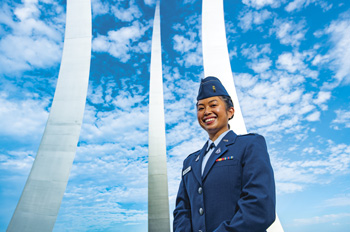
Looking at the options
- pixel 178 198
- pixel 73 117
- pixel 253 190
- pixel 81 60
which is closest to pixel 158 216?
pixel 73 117

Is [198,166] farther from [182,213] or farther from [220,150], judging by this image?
[182,213]

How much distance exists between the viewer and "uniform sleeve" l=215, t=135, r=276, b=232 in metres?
1.37

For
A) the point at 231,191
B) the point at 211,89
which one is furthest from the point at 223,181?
the point at 211,89

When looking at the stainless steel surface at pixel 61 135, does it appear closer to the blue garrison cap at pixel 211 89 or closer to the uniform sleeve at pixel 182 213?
the uniform sleeve at pixel 182 213

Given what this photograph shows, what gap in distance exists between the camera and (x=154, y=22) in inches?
597

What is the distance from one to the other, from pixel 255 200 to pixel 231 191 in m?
0.23

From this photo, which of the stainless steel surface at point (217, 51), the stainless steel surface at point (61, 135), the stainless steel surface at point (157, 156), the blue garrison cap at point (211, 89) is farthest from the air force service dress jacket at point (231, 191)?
the stainless steel surface at point (157, 156)

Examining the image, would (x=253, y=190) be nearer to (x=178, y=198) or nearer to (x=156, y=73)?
(x=178, y=198)

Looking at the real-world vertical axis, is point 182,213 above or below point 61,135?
below

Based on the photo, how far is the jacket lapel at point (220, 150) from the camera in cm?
173

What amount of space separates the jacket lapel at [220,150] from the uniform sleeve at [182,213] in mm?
330

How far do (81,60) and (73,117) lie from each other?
69.1 inches

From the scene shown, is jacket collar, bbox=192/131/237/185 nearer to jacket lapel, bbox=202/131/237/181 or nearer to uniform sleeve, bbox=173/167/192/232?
jacket lapel, bbox=202/131/237/181

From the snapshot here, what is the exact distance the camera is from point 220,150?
1765 millimetres
